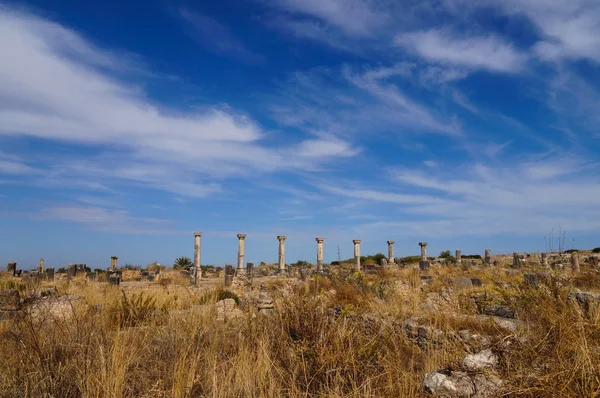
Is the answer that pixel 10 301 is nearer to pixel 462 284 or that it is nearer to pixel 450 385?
pixel 450 385

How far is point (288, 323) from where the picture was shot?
5.51 meters

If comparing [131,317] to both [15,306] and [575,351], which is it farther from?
[575,351]

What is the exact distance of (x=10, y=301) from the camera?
34.9 ft

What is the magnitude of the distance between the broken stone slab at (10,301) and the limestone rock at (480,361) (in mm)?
11240

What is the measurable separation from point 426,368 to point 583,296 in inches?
191

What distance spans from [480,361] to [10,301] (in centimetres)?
1143

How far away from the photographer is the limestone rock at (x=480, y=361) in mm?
3818

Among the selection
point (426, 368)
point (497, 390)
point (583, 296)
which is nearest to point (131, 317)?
point (426, 368)

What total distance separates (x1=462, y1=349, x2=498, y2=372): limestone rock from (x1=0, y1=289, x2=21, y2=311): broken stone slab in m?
11.2

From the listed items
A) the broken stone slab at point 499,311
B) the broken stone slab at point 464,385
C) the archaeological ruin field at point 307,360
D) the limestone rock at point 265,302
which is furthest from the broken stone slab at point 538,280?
the limestone rock at point 265,302

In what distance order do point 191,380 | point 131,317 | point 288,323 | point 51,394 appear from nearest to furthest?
point 51,394, point 191,380, point 288,323, point 131,317

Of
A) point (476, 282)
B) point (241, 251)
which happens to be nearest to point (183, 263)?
point (241, 251)

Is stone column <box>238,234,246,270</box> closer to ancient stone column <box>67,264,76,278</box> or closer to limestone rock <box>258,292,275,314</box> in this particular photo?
ancient stone column <box>67,264,76,278</box>

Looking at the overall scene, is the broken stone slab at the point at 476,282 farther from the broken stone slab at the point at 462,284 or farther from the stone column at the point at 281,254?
the stone column at the point at 281,254
